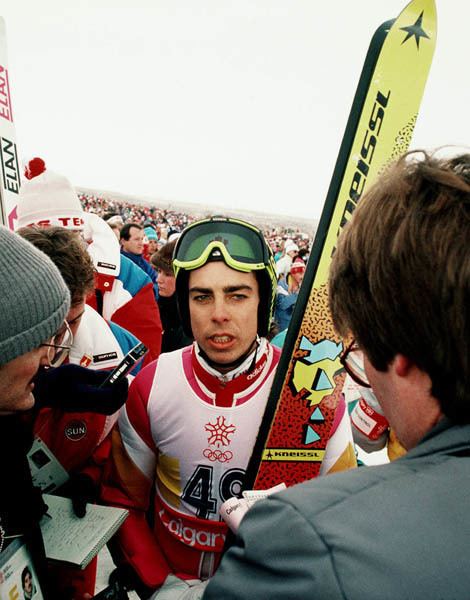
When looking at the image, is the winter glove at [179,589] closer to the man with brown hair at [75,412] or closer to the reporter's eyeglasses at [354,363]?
the man with brown hair at [75,412]

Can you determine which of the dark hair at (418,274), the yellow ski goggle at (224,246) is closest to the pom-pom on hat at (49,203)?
the yellow ski goggle at (224,246)

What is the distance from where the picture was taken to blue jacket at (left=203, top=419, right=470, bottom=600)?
1.58 feet

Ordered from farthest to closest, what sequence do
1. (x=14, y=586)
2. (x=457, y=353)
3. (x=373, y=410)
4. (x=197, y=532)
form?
(x=373, y=410)
(x=197, y=532)
(x=14, y=586)
(x=457, y=353)

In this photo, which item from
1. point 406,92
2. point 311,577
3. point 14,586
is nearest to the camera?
point 311,577

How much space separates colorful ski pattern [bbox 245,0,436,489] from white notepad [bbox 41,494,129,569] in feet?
1.56

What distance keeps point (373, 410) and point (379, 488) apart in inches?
60.9

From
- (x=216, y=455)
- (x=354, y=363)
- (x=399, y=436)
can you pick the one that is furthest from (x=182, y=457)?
(x=399, y=436)

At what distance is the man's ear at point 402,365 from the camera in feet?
2.18

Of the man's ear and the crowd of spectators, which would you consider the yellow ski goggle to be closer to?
the man's ear

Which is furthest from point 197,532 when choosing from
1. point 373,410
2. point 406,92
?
point 406,92

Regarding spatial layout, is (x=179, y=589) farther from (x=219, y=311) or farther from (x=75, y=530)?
(x=219, y=311)

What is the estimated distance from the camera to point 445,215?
64 cm

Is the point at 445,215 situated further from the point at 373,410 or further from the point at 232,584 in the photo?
the point at 373,410

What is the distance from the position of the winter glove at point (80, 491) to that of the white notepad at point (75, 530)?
28 mm
